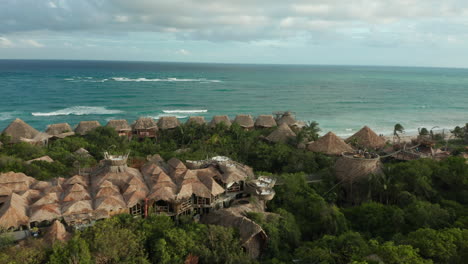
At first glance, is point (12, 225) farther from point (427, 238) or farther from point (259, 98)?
point (259, 98)

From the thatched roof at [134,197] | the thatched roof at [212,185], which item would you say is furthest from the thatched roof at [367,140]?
the thatched roof at [134,197]

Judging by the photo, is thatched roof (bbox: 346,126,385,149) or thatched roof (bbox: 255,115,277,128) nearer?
thatched roof (bbox: 346,126,385,149)

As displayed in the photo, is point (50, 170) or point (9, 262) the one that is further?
point (50, 170)

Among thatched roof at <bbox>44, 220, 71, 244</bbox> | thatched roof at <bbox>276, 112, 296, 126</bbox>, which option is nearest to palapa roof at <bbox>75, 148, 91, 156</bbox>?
thatched roof at <bbox>44, 220, 71, 244</bbox>

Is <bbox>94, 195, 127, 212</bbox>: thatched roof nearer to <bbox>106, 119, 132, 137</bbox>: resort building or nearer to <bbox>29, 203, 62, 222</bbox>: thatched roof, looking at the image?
<bbox>29, 203, 62, 222</bbox>: thatched roof

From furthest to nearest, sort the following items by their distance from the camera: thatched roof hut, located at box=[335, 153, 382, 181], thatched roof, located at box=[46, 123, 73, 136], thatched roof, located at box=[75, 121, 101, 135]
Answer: thatched roof, located at box=[75, 121, 101, 135] < thatched roof, located at box=[46, 123, 73, 136] < thatched roof hut, located at box=[335, 153, 382, 181]

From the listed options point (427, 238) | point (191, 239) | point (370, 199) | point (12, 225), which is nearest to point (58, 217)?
point (12, 225)

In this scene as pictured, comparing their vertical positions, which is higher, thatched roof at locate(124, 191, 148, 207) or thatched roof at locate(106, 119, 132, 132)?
thatched roof at locate(106, 119, 132, 132)
